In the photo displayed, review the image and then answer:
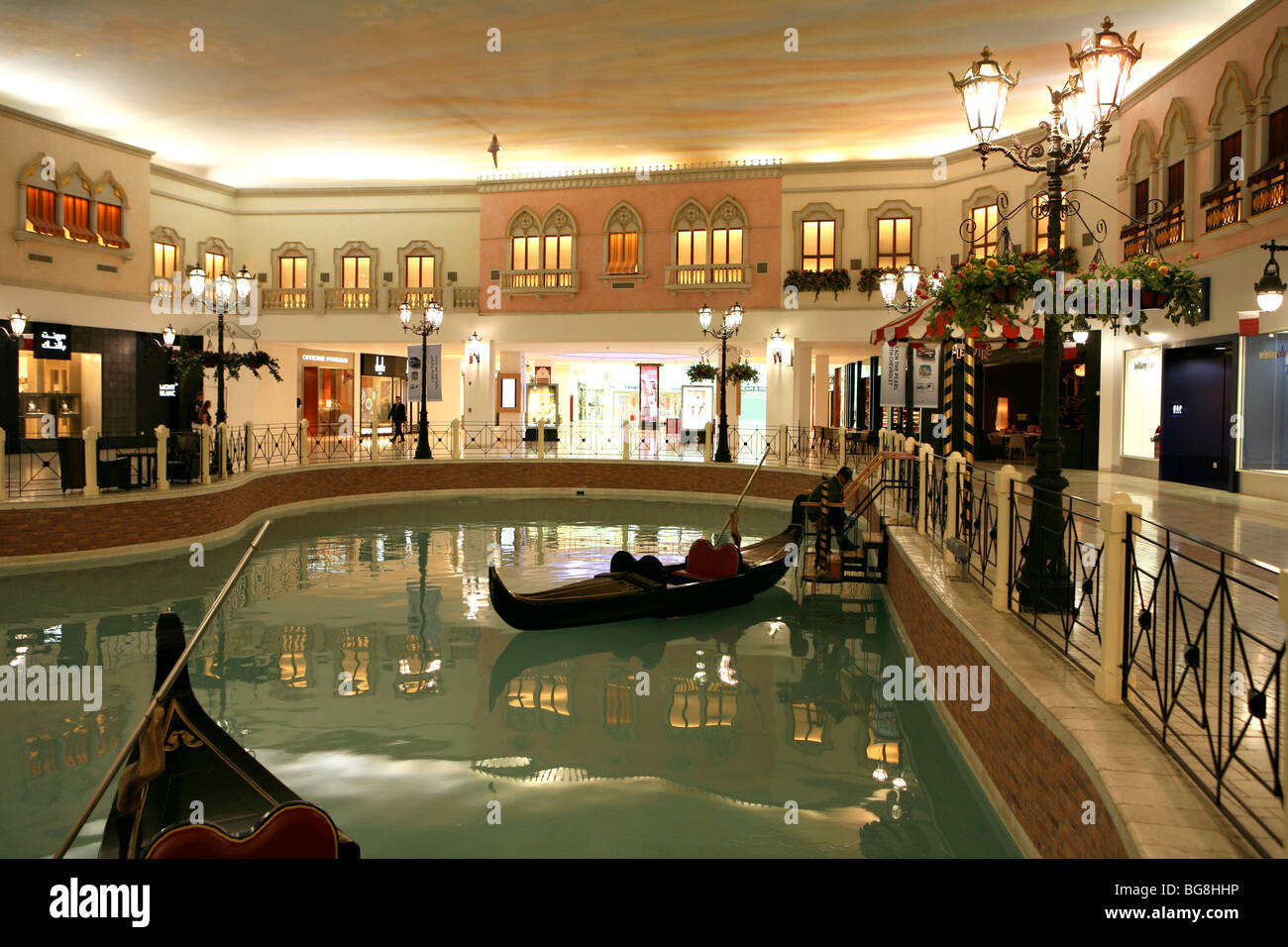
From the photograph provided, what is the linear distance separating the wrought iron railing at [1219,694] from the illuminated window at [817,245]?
1856cm

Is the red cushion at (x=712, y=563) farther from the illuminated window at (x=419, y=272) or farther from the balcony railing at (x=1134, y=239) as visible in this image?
the illuminated window at (x=419, y=272)

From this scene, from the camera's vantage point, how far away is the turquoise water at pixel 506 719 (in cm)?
488

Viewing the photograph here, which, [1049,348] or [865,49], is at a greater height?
[865,49]

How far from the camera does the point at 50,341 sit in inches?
808

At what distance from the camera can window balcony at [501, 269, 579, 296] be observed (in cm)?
2516

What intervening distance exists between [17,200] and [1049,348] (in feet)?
72.6

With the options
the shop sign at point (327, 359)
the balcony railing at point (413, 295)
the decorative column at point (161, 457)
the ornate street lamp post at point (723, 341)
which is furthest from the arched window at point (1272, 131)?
the shop sign at point (327, 359)

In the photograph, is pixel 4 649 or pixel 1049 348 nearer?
pixel 1049 348

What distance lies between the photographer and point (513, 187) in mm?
25484

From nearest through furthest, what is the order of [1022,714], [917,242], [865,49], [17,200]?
[1022,714], [865,49], [17,200], [917,242]
